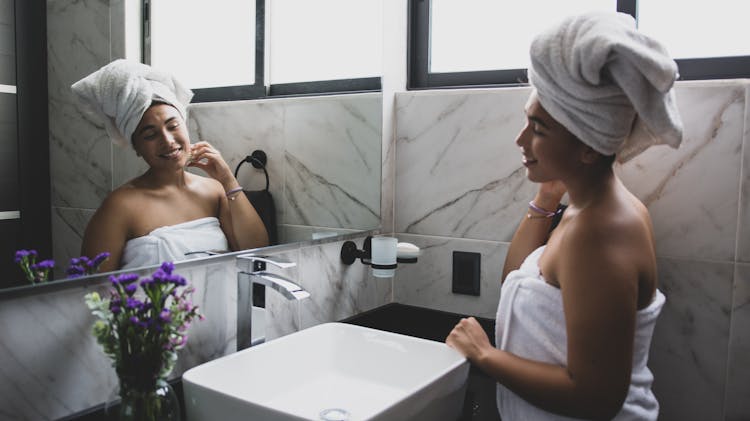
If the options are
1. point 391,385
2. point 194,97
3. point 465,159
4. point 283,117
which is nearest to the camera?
point 194,97

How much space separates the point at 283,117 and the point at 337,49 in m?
0.41

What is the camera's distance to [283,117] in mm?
1647

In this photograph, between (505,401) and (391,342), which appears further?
(391,342)

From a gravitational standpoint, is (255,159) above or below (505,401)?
above

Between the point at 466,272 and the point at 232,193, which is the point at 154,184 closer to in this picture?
the point at 232,193

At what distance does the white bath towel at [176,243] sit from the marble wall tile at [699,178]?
1.11m

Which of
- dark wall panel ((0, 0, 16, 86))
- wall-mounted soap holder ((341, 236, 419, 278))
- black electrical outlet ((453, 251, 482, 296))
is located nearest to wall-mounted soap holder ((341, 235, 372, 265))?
wall-mounted soap holder ((341, 236, 419, 278))

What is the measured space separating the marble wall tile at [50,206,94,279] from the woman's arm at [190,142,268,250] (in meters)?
0.30

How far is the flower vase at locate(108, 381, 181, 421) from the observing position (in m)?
0.98

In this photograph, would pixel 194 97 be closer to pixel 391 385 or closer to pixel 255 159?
pixel 255 159

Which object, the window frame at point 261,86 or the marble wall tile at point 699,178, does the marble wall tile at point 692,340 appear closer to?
the marble wall tile at point 699,178

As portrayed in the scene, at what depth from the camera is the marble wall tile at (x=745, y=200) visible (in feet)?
4.91

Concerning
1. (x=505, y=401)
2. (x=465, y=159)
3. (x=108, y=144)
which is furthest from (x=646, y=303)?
(x=108, y=144)

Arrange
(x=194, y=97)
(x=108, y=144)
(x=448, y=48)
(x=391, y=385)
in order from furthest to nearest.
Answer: (x=448, y=48)
(x=391, y=385)
(x=194, y=97)
(x=108, y=144)
